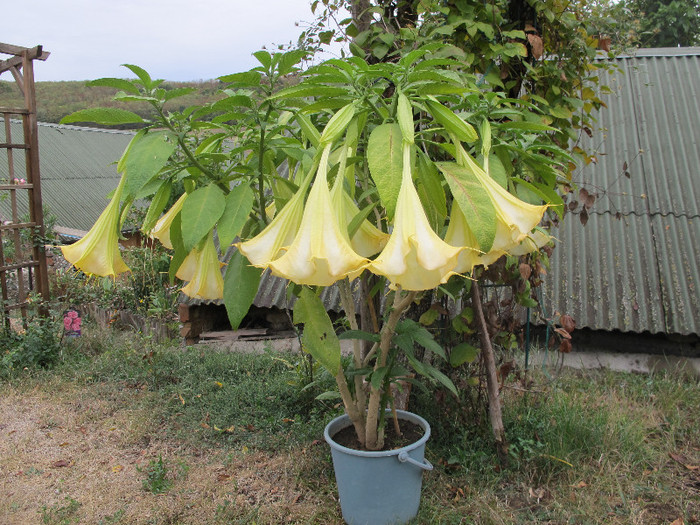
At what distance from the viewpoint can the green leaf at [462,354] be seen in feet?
7.57

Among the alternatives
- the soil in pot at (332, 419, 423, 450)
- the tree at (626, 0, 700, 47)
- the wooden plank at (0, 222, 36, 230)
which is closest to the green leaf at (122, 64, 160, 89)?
the soil in pot at (332, 419, 423, 450)

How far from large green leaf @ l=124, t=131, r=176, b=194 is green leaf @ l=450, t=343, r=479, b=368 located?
158 centimetres

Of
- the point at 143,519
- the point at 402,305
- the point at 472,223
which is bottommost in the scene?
the point at 143,519

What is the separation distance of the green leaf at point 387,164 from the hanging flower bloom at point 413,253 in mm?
39

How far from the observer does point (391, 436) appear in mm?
2105

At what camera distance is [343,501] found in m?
1.99

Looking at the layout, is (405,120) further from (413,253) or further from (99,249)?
(99,249)

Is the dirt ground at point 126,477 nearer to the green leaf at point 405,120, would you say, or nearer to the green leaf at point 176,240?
the green leaf at point 176,240

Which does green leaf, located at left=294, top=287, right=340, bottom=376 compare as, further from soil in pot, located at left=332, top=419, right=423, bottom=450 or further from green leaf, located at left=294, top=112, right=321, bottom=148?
soil in pot, located at left=332, top=419, right=423, bottom=450

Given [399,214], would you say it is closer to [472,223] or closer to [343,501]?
[472,223]

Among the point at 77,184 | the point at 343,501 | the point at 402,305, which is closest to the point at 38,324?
the point at 343,501

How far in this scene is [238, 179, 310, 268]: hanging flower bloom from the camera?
1.04 metres

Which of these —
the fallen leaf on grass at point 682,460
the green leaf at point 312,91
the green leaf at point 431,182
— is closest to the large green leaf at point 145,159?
the green leaf at point 312,91

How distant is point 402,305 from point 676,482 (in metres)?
1.52
